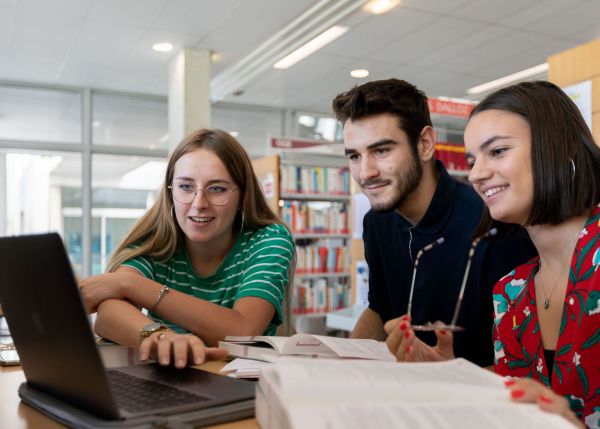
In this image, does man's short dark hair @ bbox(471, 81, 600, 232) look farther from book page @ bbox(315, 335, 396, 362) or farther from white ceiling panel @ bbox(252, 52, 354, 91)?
white ceiling panel @ bbox(252, 52, 354, 91)

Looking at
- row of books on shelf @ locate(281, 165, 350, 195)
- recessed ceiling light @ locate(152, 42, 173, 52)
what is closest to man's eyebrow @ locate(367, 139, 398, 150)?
row of books on shelf @ locate(281, 165, 350, 195)

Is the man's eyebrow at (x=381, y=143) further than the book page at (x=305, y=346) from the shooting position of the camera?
Yes

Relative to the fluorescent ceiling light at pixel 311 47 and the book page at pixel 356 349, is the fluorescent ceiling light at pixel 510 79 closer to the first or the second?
the fluorescent ceiling light at pixel 311 47

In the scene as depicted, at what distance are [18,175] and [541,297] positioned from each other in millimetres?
7036

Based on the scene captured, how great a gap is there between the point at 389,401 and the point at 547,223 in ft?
2.62

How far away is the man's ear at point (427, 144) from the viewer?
1882mm

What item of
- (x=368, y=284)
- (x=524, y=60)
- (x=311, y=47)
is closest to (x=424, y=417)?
(x=368, y=284)

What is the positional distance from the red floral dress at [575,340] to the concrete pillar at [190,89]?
5109 millimetres

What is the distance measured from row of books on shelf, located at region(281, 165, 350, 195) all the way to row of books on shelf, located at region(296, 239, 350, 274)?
0.58 m

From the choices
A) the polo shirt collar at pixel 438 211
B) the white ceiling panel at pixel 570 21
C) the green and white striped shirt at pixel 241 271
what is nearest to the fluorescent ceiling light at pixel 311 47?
the white ceiling panel at pixel 570 21

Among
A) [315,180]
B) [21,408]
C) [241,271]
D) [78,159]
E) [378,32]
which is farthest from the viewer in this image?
[78,159]

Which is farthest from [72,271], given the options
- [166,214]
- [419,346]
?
[166,214]

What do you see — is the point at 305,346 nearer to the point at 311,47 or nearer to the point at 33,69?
the point at 311,47

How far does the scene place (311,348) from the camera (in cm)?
110
